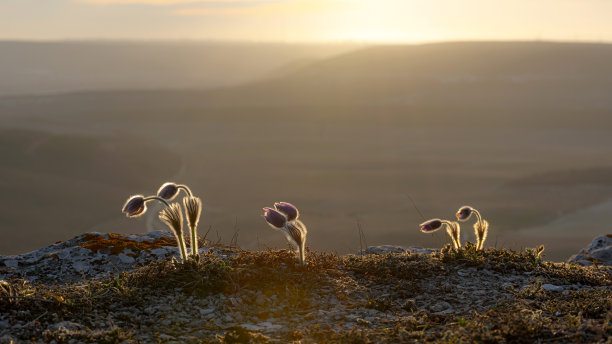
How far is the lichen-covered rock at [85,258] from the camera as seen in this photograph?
6.92 meters

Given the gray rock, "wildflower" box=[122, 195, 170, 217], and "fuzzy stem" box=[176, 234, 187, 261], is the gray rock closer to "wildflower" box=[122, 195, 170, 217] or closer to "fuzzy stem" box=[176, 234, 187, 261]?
"fuzzy stem" box=[176, 234, 187, 261]

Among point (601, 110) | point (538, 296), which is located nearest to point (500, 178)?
point (601, 110)

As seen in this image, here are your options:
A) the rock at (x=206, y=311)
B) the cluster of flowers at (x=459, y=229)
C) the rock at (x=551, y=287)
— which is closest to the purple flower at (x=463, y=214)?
the cluster of flowers at (x=459, y=229)

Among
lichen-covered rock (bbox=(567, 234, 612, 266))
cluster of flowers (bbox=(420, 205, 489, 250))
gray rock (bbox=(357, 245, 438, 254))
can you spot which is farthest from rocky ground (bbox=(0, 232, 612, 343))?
lichen-covered rock (bbox=(567, 234, 612, 266))

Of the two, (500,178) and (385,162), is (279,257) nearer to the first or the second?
(500,178)

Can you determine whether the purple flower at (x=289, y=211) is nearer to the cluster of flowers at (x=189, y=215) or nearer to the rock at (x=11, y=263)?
the cluster of flowers at (x=189, y=215)

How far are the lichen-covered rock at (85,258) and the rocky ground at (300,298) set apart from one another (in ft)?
0.08

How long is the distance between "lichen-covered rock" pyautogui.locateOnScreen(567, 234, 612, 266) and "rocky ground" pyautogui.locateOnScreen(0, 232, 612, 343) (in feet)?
7.10

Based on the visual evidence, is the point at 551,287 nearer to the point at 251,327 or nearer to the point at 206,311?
the point at 251,327

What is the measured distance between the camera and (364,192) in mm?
78312

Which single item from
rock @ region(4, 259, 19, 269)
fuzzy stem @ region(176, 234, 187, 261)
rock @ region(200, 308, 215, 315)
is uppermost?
rock @ region(4, 259, 19, 269)

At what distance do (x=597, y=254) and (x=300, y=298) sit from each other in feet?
22.0

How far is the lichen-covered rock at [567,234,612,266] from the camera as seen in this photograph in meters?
9.26

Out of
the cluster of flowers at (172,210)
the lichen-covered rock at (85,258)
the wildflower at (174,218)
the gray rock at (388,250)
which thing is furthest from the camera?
the gray rock at (388,250)
